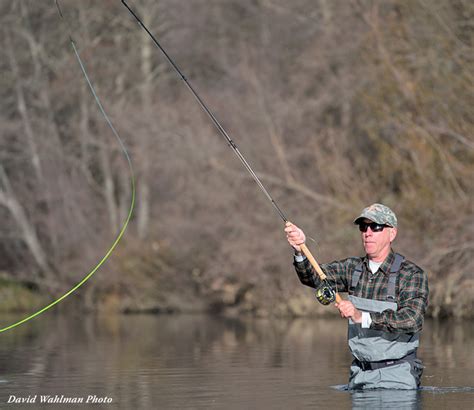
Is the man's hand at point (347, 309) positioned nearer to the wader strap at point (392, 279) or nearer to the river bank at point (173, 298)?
the wader strap at point (392, 279)

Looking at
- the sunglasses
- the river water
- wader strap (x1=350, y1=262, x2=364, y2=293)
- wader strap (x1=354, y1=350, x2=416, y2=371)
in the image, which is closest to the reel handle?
wader strap (x1=350, y1=262, x2=364, y2=293)

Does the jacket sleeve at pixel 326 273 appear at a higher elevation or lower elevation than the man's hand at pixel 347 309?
higher

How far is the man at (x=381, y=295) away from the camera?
9.46 metres

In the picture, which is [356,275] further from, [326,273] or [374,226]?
[374,226]

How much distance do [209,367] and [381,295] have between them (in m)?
4.15

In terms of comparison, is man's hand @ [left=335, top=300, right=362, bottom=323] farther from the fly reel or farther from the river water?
the river water

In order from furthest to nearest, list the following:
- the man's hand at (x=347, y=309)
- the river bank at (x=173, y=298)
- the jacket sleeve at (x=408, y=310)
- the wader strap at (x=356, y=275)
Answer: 1. the river bank at (x=173, y=298)
2. the wader strap at (x=356, y=275)
3. the jacket sleeve at (x=408, y=310)
4. the man's hand at (x=347, y=309)

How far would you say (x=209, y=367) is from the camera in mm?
13539

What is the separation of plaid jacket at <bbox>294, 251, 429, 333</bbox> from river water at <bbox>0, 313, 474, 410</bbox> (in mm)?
572

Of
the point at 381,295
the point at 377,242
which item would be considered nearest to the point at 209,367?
the point at 381,295

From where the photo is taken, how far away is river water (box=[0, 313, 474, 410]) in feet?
34.0

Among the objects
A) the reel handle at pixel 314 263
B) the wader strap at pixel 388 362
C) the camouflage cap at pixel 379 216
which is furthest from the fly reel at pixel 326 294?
the wader strap at pixel 388 362

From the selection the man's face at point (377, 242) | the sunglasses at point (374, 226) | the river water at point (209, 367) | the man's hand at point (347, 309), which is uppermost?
the sunglasses at point (374, 226)

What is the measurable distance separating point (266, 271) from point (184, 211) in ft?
11.3
